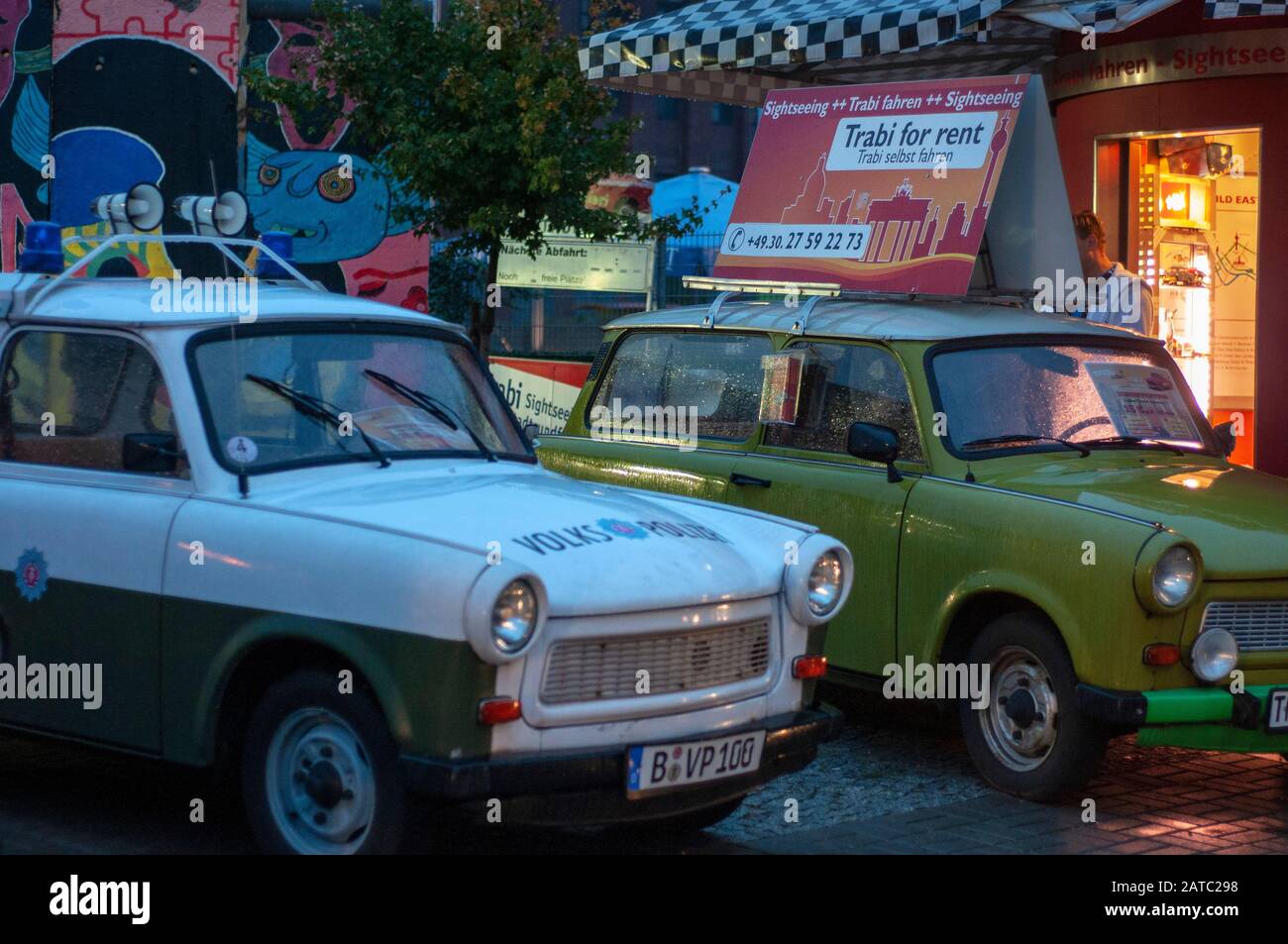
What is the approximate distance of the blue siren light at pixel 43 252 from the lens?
6371mm

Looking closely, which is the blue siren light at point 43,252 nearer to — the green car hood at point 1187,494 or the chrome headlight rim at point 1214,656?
the green car hood at point 1187,494

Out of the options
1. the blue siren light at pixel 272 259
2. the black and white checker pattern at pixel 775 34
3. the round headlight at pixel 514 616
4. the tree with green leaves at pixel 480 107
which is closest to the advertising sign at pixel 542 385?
the tree with green leaves at pixel 480 107

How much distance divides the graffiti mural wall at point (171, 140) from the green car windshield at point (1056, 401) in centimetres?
540

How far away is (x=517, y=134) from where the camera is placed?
13.5 m

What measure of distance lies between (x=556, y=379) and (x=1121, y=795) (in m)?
8.64

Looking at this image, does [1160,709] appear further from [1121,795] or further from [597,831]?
[597,831]

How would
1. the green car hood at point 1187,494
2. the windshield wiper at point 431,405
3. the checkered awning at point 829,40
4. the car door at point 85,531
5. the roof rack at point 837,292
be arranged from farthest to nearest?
the checkered awning at point 829,40 < the roof rack at point 837,292 < the green car hood at point 1187,494 < the windshield wiper at point 431,405 < the car door at point 85,531

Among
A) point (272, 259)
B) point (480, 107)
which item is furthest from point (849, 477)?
point (480, 107)

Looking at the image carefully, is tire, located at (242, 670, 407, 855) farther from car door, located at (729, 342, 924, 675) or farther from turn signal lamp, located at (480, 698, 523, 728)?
car door, located at (729, 342, 924, 675)

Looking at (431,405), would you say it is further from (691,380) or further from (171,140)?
(171,140)

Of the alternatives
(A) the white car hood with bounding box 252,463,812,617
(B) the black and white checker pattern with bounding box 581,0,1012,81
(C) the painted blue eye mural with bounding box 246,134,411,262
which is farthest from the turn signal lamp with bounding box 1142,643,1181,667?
(C) the painted blue eye mural with bounding box 246,134,411,262

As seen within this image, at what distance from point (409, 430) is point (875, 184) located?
3440 millimetres

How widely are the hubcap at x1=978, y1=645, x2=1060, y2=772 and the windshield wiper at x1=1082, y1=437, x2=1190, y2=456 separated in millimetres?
1083

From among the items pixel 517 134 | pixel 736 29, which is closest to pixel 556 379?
pixel 517 134
